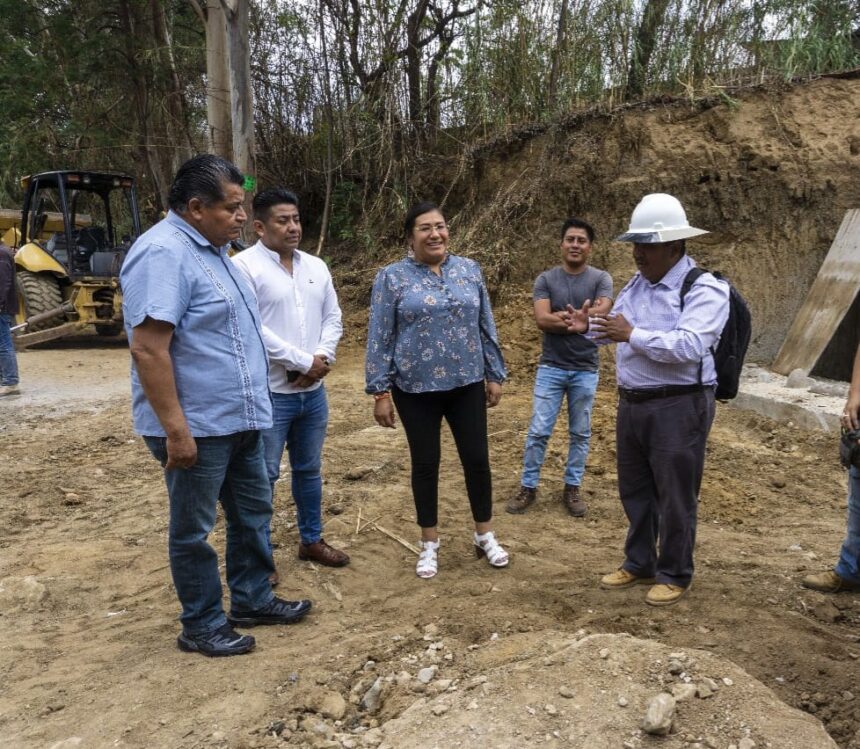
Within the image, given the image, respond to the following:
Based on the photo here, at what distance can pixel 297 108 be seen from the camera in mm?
12383

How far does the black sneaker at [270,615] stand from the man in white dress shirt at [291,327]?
63 cm

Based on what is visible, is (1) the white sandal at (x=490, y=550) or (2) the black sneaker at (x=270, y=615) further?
(1) the white sandal at (x=490, y=550)

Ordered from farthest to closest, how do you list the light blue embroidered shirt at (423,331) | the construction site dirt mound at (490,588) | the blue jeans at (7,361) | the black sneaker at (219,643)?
the blue jeans at (7,361)
the light blue embroidered shirt at (423,331)
the black sneaker at (219,643)
the construction site dirt mound at (490,588)

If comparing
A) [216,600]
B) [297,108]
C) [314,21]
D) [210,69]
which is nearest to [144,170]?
[297,108]

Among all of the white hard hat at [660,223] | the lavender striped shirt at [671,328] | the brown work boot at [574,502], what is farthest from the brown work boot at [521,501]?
the white hard hat at [660,223]

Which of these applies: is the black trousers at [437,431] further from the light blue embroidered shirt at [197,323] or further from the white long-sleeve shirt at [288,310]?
the light blue embroidered shirt at [197,323]

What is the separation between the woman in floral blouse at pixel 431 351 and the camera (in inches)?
135

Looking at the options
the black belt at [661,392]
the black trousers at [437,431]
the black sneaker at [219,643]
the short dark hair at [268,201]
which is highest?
the short dark hair at [268,201]

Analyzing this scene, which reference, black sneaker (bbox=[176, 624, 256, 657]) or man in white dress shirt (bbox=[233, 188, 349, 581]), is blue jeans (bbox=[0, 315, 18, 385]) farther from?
black sneaker (bbox=[176, 624, 256, 657])

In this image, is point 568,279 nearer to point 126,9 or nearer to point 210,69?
point 210,69

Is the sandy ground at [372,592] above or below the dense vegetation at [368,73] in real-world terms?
below

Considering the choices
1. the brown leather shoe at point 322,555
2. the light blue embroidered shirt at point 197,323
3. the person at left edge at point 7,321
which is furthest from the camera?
the person at left edge at point 7,321

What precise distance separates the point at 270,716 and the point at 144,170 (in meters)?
16.9

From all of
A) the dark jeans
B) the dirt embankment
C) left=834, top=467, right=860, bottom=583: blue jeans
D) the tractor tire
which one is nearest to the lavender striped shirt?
the dark jeans
